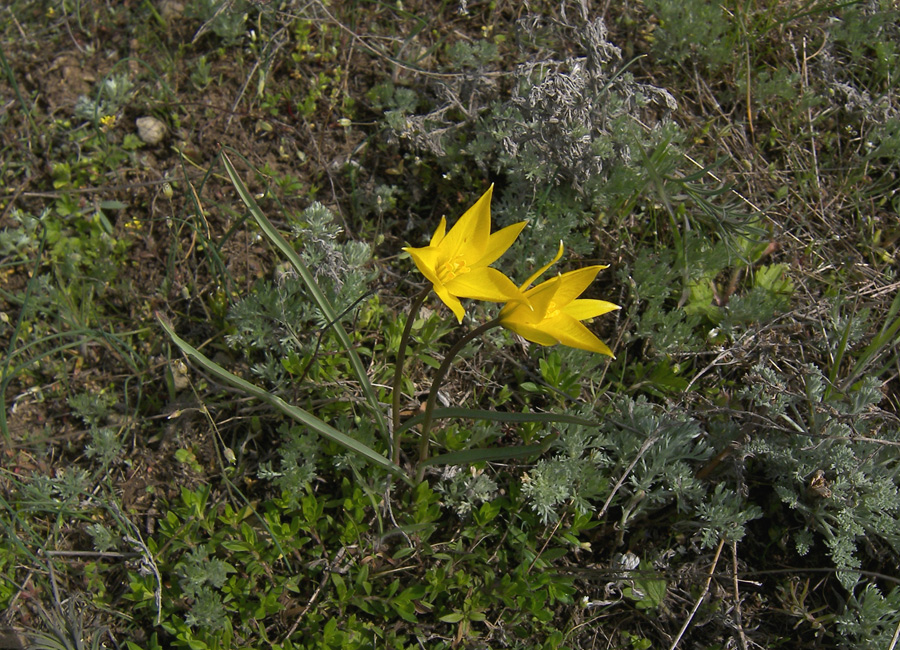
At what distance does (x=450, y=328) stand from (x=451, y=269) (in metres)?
1.14

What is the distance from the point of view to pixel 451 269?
2119 millimetres

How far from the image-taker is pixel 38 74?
4016mm

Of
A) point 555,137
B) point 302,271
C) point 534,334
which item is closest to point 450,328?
point 302,271

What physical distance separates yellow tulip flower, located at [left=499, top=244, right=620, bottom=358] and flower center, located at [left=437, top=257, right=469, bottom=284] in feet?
0.81

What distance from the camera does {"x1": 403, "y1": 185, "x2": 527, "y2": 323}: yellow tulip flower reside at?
2029mm

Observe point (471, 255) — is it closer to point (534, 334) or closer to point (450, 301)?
point (450, 301)

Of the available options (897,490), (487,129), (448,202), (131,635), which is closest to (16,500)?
(131,635)

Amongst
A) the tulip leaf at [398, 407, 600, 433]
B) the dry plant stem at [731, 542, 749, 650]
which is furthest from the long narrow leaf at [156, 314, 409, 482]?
the dry plant stem at [731, 542, 749, 650]

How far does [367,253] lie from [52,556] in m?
2.01

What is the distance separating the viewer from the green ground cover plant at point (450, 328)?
264 cm

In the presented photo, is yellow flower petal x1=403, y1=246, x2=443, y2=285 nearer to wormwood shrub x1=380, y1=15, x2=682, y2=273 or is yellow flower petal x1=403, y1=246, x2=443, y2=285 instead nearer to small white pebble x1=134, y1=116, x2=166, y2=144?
wormwood shrub x1=380, y1=15, x2=682, y2=273

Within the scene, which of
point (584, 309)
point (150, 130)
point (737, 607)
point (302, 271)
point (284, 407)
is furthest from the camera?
point (150, 130)

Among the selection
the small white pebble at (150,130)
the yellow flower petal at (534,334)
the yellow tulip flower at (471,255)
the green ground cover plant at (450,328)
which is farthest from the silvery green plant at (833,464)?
the small white pebble at (150,130)

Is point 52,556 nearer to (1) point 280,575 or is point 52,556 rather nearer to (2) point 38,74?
(1) point 280,575
